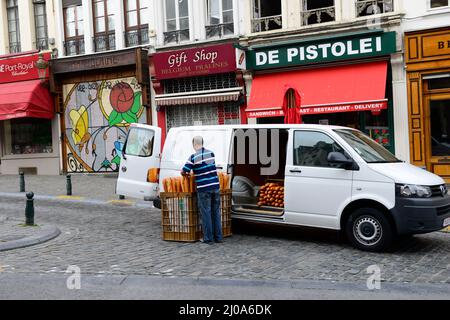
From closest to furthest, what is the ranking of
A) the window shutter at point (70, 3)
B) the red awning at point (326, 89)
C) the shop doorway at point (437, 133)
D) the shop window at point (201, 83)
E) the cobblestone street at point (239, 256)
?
1. the cobblestone street at point (239, 256)
2. the shop doorway at point (437, 133)
3. the red awning at point (326, 89)
4. the shop window at point (201, 83)
5. the window shutter at point (70, 3)

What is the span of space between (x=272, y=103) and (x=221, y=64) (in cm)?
239

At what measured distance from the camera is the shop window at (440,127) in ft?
47.9

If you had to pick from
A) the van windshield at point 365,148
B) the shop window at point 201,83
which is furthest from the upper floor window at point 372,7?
the van windshield at point 365,148

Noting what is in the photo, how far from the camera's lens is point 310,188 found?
26.3 ft

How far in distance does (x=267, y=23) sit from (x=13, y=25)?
11444 mm

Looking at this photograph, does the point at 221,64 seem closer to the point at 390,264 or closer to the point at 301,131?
the point at 301,131

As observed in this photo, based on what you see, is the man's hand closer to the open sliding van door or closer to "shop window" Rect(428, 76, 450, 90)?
the open sliding van door

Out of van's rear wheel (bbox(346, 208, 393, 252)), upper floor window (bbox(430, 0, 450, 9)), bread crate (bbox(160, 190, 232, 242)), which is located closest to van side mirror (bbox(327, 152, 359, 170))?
van's rear wheel (bbox(346, 208, 393, 252))

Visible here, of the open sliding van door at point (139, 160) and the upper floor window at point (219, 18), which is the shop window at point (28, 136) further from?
the open sliding van door at point (139, 160)

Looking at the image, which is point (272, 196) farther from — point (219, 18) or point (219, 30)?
point (219, 18)

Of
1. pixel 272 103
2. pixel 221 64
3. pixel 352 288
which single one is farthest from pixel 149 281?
pixel 221 64

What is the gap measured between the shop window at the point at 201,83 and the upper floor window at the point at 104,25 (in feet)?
9.99

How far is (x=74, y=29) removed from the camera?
20.9 m
